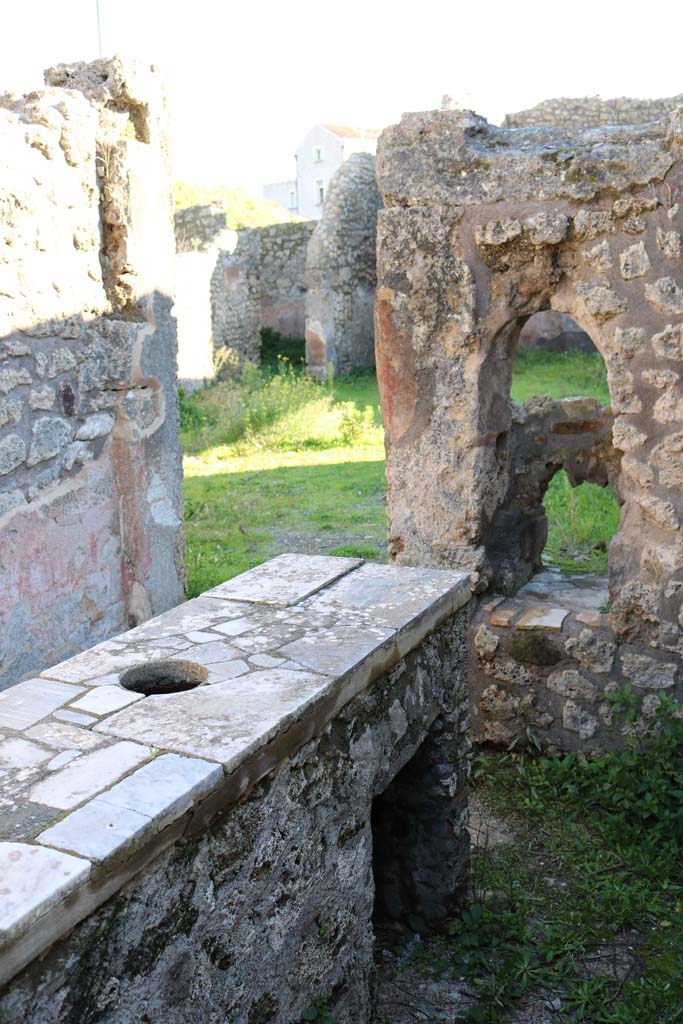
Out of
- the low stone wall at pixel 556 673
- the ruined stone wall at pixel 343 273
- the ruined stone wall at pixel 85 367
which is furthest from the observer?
the ruined stone wall at pixel 343 273

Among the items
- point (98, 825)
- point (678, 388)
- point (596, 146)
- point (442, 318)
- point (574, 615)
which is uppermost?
point (596, 146)

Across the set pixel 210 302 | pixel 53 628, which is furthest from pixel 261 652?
pixel 210 302

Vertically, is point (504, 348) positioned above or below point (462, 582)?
above

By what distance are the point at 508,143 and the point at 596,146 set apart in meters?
0.42

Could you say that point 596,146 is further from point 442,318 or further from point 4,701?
point 4,701

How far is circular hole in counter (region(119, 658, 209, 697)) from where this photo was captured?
2.51 m

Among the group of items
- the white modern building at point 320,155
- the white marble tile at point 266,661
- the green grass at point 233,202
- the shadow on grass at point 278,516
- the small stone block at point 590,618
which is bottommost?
the shadow on grass at point 278,516

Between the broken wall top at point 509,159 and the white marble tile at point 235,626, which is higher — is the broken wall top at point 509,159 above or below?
above

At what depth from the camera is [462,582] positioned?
3172 mm

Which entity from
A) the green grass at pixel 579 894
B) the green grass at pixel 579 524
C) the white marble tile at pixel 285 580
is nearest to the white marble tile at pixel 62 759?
the white marble tile at pixel 285 580

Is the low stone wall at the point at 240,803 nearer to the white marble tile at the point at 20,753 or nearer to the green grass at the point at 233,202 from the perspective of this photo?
the white marble tile at the point at 20,753

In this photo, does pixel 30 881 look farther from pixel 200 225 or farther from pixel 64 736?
pixel 200 225

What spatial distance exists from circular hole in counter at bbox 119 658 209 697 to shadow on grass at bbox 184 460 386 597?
340 cm

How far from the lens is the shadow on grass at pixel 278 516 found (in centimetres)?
686
